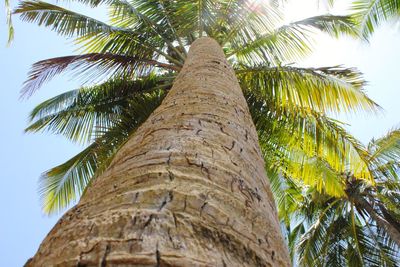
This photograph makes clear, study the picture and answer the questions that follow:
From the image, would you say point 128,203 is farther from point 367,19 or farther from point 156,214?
point 367,19

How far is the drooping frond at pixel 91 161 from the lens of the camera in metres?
6.68

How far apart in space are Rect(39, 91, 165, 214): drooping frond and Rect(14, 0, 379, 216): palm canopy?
0.7 inches

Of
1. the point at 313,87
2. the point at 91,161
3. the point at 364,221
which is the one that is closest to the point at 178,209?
the point at 313,87

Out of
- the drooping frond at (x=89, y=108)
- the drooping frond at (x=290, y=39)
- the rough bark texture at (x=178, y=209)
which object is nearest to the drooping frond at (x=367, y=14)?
the drooping frond at (x=290, y=39)

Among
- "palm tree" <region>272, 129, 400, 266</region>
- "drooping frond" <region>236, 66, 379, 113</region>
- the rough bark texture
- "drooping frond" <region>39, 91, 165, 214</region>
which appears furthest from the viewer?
"palm tree" <region>272, 129, 400, 266</region>

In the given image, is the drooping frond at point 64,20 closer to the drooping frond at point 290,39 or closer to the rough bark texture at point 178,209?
the drooping frond at point 290,39

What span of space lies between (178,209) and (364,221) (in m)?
10.1

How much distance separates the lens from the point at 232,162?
1474mm

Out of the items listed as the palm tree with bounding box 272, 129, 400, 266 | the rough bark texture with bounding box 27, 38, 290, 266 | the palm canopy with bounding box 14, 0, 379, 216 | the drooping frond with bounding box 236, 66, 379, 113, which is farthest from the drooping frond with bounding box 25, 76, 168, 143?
the rough bark texture with bounding box 27, 38, 290, 266

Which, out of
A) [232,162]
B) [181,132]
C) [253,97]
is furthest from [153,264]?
[253,97]

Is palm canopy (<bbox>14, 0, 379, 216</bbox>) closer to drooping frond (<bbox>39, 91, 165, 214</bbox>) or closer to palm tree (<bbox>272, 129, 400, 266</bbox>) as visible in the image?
drooping frond (<bbox>39, 91, 165, 214</bbox>)

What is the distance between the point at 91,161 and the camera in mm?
7090

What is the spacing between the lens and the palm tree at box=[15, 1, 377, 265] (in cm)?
100

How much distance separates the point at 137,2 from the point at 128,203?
675cm
